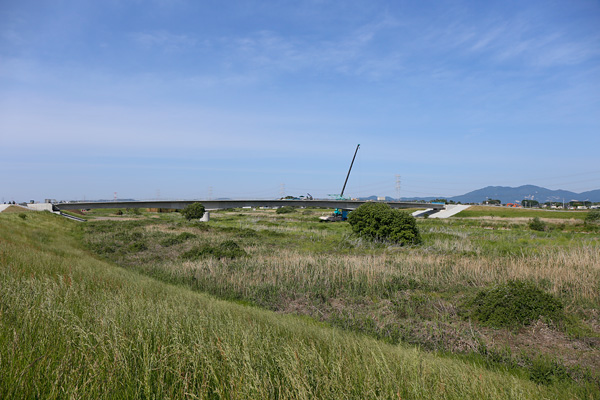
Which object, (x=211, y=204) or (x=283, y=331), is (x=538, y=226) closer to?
(x=283, y=331)

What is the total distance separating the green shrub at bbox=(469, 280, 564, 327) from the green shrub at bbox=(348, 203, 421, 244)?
19.3 meters

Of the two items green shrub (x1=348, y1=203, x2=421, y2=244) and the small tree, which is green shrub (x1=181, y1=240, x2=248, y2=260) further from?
the small tree

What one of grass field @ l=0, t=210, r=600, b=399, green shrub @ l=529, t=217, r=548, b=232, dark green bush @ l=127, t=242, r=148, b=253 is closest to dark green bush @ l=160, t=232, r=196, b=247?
dark green bush @ l=127, t=242, r=148, b=253

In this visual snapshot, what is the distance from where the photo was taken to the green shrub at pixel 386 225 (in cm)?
3203

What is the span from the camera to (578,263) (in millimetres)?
17172

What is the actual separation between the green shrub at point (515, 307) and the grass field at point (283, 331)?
9.7 inches

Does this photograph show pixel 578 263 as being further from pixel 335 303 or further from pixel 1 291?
pixel 1 291

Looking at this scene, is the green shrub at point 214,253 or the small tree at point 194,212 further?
the small tree at point 194,212

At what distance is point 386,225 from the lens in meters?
33.7

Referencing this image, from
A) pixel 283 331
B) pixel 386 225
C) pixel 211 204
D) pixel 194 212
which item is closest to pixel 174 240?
pixel 386 225

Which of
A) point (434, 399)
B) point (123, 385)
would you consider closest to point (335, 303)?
point (434, 399)

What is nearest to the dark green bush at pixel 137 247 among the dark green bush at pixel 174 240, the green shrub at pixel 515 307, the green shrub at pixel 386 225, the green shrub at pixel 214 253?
the dark green bush at pixel 174 240

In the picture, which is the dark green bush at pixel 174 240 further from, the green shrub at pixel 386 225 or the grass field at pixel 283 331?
the green shrub at pixel 386 225

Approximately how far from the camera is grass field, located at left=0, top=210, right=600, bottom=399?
4.21m
